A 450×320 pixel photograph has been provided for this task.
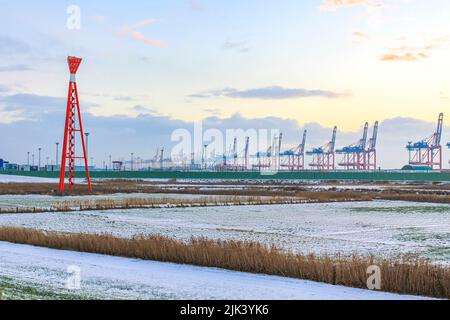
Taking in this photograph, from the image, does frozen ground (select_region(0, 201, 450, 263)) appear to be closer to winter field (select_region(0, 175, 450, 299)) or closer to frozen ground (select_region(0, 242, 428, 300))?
winter field (select_region(0, 175, 450, 299))

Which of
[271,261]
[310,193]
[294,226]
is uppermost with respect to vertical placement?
[310,193]

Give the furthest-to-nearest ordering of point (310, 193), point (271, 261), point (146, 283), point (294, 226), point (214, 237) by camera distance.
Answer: point (310, 193), point (294, 226), point (214, 237), point (271, 261), point (146, 283)

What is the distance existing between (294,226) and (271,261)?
14051 millimetres

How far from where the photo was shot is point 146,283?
14281 mm

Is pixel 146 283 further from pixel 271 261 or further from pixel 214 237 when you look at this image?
pixel 214 237

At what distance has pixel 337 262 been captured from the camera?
16.7 meters

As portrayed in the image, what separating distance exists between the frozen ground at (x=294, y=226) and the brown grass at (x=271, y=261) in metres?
3.53

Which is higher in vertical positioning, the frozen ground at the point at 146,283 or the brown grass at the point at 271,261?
the brown grass at the point at 271,261

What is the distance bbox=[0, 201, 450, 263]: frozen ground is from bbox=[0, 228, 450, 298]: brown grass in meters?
3.53

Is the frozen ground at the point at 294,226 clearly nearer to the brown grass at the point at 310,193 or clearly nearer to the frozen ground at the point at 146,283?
the frozen ground at the point at 146,283

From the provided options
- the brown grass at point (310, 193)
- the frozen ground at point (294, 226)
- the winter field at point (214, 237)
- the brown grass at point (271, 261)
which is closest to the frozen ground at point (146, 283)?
the winter field at point (214, 237)


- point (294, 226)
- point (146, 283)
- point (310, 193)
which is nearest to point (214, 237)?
point (294, 226)

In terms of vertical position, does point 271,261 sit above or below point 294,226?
above

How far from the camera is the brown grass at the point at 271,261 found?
13922 millimetres
